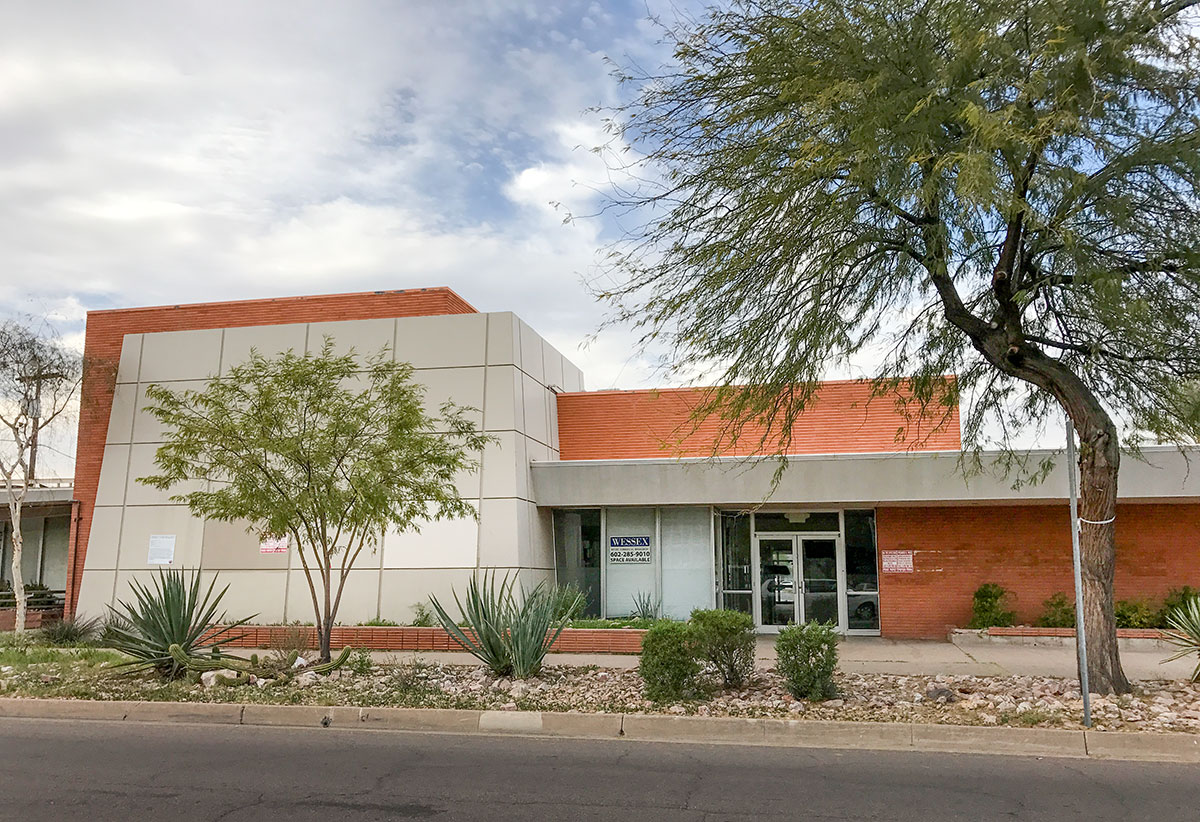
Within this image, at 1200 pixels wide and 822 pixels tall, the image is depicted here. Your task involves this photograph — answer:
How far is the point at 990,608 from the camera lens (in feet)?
65.4

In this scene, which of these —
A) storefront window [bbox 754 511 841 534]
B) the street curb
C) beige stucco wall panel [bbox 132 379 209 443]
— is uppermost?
beige stucco wall panel [bbox 132 379 209 443]

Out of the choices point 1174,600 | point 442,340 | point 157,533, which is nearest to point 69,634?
point 157,533

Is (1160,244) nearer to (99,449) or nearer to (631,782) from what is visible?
(631,782)

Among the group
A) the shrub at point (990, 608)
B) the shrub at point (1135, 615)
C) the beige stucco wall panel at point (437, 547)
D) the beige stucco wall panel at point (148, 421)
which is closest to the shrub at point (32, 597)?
the beige stucco wall panel at point (148, 421)

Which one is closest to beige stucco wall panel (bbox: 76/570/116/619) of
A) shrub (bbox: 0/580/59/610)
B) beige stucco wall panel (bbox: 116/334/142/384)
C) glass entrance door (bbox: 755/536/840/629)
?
shrub (bbox: 0/580/59/610)

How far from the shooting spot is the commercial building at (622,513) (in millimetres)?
19781

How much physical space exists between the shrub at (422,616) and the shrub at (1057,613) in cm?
1256

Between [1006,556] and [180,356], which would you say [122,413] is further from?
[1006,556]

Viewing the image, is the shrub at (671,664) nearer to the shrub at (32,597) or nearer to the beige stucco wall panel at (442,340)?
the beige stucco wall panel at (442,340)

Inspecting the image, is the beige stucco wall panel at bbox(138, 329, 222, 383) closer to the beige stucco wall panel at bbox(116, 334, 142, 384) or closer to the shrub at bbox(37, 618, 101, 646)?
the beige stucco wall panel at bbox(116, 334, 142, 384)

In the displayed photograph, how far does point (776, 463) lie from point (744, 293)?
9.48 m

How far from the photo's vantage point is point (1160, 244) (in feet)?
33.7

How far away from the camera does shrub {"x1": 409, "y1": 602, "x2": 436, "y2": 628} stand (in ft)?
61.3

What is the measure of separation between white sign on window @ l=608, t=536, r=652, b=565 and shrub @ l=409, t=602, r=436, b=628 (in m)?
4.42
